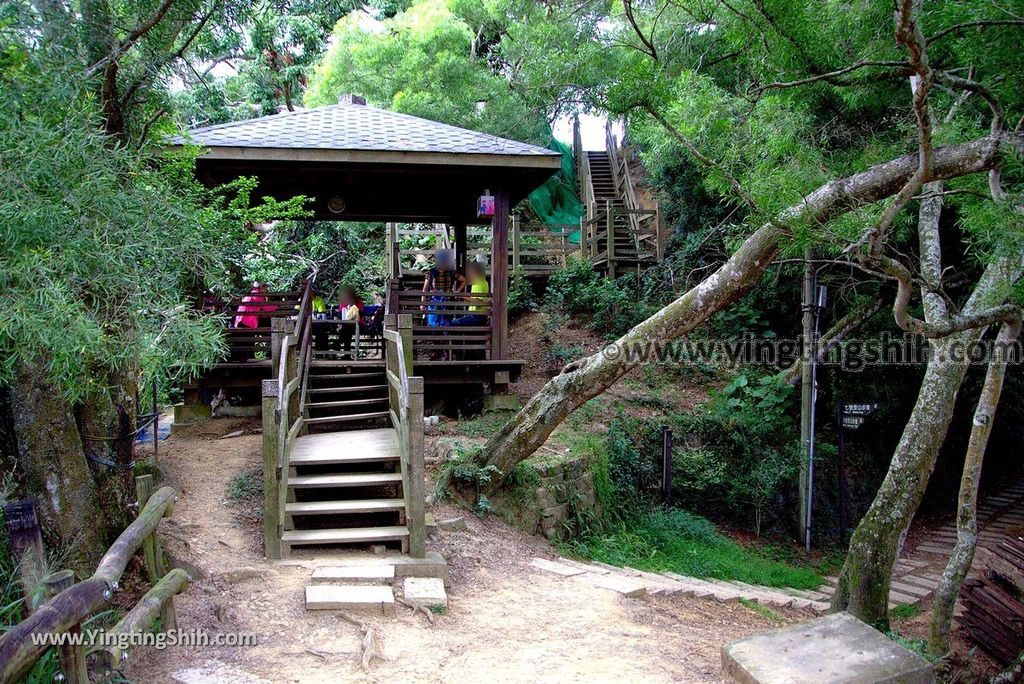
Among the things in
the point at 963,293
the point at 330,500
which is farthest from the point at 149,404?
the point at 963,293

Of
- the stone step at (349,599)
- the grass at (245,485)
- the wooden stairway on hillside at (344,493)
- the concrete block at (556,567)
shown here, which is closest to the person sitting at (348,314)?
A: the wooden stairway on hillside at (344,493)

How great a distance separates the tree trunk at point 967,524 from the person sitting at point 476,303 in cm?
571

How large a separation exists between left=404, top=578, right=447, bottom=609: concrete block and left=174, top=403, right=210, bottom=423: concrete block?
16.3 feet

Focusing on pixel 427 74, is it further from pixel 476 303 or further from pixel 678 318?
pixel 678 318

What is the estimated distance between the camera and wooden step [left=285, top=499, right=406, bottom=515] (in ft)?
20.6

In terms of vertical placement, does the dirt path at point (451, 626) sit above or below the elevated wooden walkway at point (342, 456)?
below

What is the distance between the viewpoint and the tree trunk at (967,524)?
627cm

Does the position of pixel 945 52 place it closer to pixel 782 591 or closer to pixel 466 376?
pixel 782 591

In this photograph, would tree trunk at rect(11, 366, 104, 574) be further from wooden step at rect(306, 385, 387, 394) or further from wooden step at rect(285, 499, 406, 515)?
wooden step at rect(306, 385, 387, 394)

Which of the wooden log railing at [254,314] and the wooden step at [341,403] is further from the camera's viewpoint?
the wooden log railing at [254,314]

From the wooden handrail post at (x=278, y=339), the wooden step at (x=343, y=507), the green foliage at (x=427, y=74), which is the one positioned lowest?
the wooden step at (x=343, y=507)

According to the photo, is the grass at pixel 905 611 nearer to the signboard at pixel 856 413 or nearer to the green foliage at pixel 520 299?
the signboard at pixel 856 413

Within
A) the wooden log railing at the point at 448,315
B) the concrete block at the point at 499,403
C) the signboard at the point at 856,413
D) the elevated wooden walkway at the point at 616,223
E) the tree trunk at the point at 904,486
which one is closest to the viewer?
the tree trunk at the point at 904,486

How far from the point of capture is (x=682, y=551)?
905 cm
